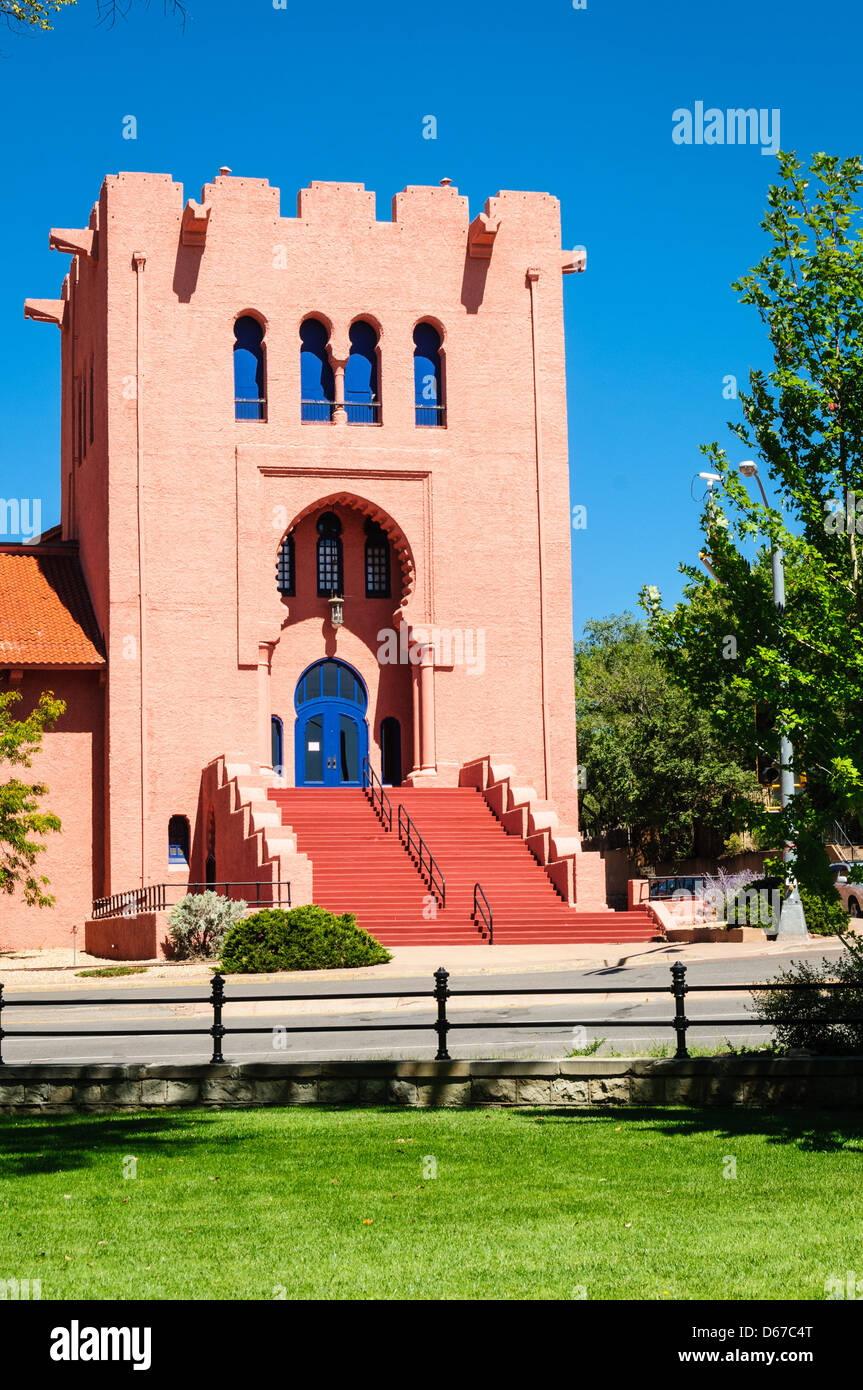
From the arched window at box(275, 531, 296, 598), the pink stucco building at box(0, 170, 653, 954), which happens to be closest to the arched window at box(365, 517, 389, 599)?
the pink stucco building at box(0, 170, 653, 954)

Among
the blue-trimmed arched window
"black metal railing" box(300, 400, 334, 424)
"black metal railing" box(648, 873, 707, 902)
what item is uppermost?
"black metal railing" box(300, 400, 334, 424)

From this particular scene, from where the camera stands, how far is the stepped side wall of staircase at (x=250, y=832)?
3084cm

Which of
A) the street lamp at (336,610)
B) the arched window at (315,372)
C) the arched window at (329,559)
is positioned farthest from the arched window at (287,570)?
the arched window at (315,372)

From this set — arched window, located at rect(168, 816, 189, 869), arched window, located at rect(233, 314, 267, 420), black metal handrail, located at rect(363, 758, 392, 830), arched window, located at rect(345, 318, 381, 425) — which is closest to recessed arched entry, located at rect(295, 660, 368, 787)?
black metal handrail, located at rect(363, 758, 392, 830)

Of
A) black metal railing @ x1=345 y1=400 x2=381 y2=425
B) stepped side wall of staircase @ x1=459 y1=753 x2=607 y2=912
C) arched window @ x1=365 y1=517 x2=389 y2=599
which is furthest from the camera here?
arched window @ x1=365 y1=517 x2=389 y2=599

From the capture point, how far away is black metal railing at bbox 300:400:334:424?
40.3m

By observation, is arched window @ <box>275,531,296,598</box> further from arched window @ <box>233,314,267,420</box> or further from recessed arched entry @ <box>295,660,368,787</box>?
arched window @ <box>233,314,267,420</box>

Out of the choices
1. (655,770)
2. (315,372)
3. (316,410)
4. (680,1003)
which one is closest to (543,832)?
(316,410)

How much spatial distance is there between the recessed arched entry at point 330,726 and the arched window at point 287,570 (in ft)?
7.00

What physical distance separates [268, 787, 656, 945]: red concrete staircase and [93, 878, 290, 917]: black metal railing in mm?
1130

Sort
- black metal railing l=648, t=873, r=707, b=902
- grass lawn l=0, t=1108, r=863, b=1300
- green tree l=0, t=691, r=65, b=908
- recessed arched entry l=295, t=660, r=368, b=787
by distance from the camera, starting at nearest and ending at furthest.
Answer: grass lawn l=0, t=1108, r=863, b=1300, green tree l=0, t=691, r=65, b=908, recessed arched entry l=295, t=660, r=368, b=787, black metal railing l=648, t=873, r=707, b=902

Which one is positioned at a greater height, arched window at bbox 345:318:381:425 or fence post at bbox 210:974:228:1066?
arched window at bbox 345:318:381:425

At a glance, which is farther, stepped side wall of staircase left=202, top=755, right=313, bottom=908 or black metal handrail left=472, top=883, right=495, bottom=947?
stepped side wall of staircase left=202, top=755, right=313, bottom=908

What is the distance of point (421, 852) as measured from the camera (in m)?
34.1
